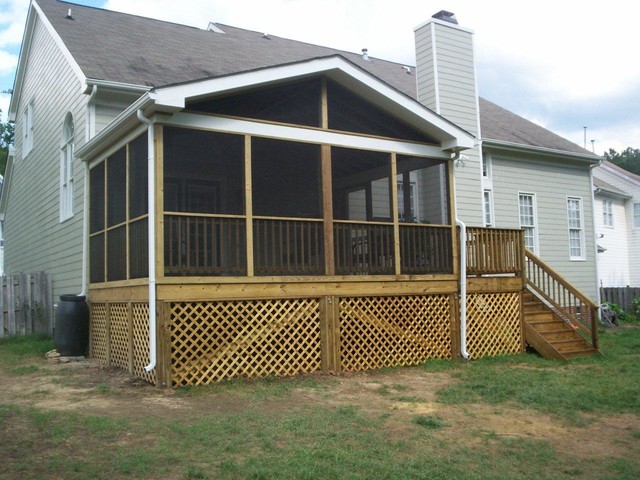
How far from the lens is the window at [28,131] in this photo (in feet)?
57.7

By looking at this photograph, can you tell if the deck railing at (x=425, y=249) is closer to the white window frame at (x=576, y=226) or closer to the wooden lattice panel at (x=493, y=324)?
the wooden lattice panel at (x=493, y=324)

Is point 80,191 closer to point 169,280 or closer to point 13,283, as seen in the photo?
point 13,283

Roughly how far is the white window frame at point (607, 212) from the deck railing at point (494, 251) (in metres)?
17.0

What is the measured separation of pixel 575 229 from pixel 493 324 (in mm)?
8016

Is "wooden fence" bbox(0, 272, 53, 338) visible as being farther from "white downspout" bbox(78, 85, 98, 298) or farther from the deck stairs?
the deck stairs

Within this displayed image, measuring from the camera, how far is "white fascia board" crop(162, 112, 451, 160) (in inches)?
362

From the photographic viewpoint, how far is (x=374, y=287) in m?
10.7

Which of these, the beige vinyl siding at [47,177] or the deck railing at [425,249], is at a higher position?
the beige vinyl siding at [47,177]

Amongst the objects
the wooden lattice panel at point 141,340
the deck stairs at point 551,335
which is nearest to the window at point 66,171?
the wooden lattice panel at point 141,340

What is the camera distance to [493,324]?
39.8 ft

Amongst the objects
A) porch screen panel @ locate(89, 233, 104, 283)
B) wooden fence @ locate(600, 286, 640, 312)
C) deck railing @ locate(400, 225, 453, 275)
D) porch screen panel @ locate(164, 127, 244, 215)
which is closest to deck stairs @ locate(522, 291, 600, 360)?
deck railing @ locate(400, 225, 453, 275)

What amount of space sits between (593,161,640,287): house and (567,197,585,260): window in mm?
8443

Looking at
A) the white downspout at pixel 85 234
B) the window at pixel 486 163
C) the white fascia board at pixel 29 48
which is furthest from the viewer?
the window at pixel 486 163

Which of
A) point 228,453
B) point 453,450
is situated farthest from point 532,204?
→ point 228,453
